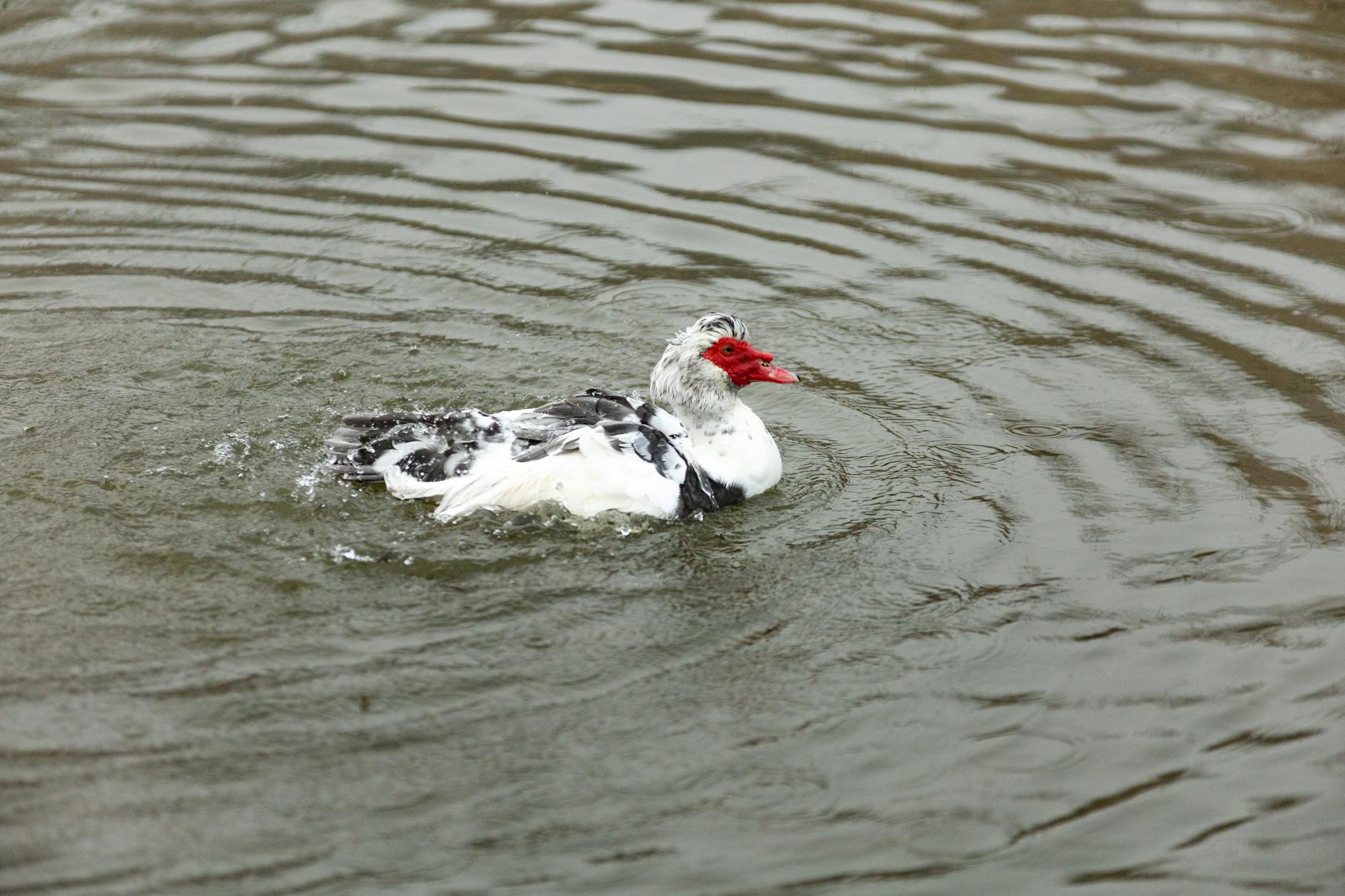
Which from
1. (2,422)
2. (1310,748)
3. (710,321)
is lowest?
(1310,748)

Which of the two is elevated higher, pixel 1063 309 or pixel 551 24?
pixel 551 24

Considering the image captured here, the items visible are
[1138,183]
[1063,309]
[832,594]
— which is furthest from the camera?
[1138,183]

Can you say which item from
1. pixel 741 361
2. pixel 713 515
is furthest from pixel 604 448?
pixel 741 361

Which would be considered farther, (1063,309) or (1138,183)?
(1138,183)

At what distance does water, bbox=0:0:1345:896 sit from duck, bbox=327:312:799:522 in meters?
0.17

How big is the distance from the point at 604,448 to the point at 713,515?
2.17 feet

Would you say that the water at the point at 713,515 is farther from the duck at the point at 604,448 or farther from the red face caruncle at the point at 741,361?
the red face caruncle at the point at 741,361

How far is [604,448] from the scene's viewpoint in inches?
268

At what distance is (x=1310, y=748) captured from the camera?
5.29m

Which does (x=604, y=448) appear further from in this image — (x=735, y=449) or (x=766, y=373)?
(x=766, y=373)

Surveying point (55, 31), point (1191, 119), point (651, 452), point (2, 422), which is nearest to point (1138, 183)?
point (1191, 119)

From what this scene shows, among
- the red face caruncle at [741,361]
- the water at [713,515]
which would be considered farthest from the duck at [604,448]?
the water at [713,515]

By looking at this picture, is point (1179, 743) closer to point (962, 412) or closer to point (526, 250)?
point (962, 412)

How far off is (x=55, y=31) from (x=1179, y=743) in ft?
37.7
